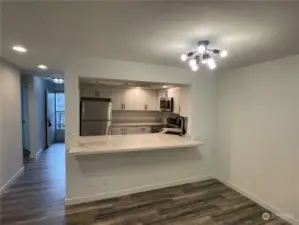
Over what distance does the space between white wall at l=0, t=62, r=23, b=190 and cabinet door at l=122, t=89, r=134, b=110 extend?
265 centimetres

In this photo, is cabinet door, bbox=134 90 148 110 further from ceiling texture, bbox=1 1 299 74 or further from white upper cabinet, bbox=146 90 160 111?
ceiling texture, bbox=1 1 299 74

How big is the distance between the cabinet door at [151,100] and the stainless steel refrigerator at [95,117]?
1.45 m

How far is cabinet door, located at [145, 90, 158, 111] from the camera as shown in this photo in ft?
19.9

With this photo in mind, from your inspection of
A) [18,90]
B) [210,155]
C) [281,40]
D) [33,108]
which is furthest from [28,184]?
[281,40]

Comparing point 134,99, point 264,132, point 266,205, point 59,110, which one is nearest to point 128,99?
point 134,99

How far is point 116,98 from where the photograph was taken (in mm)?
5664

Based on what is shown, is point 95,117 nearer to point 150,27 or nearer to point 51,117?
point 150,27

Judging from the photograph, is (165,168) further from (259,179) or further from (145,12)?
(145,12)

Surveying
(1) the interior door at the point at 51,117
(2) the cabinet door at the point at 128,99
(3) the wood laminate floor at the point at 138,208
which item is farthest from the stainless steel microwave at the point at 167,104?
(1) the interior door at the point at 51,117

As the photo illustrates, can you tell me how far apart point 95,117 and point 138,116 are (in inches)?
70.4

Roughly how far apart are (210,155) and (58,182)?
339cm

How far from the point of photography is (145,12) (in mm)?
1559

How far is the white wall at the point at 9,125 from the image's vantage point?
340 centimetres

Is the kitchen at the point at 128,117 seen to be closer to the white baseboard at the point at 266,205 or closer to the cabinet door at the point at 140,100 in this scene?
the cabinet door at the point at 140,100
